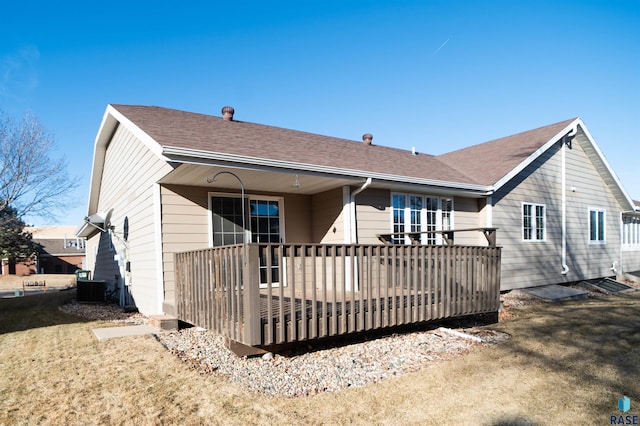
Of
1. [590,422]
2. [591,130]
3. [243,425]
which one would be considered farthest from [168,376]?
[591,130]

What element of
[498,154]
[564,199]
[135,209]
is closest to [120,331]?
[135,209]

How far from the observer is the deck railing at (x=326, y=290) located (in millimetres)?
4441

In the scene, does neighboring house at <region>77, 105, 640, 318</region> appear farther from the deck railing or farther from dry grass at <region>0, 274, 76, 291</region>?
dry grass at <region>0, 274, 76, 291</region>

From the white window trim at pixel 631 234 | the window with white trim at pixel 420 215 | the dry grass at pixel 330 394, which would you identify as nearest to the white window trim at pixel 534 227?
the window with white trim at pixel 420 215

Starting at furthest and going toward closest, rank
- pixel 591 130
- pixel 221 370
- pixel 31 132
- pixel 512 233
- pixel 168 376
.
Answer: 1. pixel 31 132
2. pixel 591 130
3. pixel 512 233
4. pixel 221 370
5. pixel 168 376

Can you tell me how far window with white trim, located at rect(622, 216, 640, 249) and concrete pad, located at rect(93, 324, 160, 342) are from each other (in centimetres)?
1727

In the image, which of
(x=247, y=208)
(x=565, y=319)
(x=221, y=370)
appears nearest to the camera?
(x=221, y=370)

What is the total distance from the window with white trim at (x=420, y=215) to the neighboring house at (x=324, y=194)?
0.03 m

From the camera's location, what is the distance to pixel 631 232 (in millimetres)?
16031

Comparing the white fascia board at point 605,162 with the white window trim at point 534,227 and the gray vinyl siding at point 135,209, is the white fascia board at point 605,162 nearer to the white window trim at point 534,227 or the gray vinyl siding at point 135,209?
the white window trim at point 534,227

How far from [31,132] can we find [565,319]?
23.7 meters

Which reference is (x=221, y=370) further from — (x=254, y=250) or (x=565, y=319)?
(x=565, y=319)

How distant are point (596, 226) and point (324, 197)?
10.9 meters

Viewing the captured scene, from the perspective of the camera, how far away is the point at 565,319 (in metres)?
7.28
